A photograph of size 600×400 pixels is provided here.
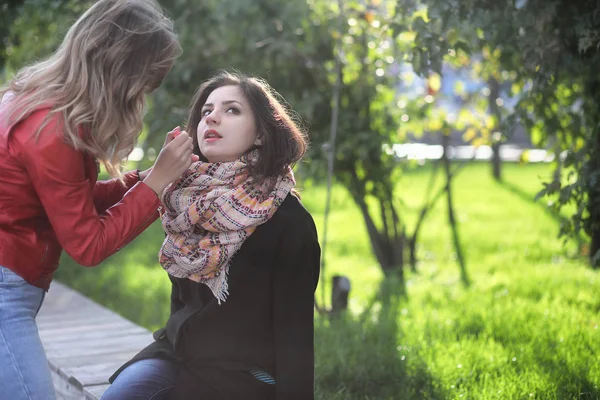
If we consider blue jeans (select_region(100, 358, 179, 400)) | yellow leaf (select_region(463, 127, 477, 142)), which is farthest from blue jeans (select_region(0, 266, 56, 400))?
yellow leaf (select_region(463, 127, 477, 142))

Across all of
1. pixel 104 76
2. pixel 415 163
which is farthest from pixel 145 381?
pixel 415 163

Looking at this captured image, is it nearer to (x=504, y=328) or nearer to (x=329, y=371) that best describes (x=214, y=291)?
(x=329, y=371)

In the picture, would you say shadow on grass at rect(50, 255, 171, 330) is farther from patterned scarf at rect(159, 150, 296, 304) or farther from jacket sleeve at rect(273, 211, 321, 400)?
jacket sleeve at rect(273, 211, 321, 400)

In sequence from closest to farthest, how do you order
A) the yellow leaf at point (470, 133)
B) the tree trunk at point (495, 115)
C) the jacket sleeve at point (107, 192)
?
the jacket sleeve at point (107, 192) → the tree trunk at point (495, 115) → the yellow leaf at point (470, 133)

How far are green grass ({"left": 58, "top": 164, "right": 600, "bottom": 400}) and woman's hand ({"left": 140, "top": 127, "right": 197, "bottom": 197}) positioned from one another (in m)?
1.55

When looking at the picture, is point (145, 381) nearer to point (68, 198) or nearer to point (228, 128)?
point (68, 198)

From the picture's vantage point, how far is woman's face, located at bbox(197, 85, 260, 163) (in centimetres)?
268

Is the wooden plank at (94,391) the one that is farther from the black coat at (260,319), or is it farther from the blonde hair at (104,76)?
the blonde hair at (104,76)

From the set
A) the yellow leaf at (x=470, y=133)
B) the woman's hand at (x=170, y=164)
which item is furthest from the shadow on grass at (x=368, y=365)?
the yellow leaf at (x=470, y=133)

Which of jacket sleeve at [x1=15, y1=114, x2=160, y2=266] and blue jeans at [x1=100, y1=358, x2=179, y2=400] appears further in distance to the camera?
blue jeans at [x1=100, y1=358, x2=179, y2=400]

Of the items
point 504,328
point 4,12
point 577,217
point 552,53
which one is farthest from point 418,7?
point 4,12

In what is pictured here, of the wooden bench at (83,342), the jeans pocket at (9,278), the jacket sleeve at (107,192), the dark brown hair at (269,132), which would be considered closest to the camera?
the jeans pocket at (9,278)

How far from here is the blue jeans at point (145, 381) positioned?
250 cm

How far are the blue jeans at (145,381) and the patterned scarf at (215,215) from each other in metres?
0.28
